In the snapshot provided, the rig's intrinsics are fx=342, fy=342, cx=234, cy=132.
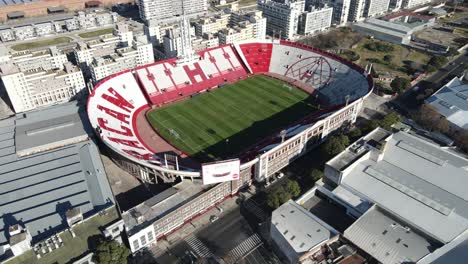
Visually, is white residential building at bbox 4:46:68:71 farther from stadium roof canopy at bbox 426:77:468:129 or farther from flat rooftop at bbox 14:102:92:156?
stadium roof canopy at bbox 426:77:468:129

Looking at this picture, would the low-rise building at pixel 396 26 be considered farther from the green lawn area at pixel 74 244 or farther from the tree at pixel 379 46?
the green lawn area at pixel 74 244

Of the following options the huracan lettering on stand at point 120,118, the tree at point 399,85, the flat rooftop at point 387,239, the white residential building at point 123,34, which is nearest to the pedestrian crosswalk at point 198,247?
the huracan lettering on stand at point 120,118

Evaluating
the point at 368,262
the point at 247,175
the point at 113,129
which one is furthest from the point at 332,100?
the point at 113,129

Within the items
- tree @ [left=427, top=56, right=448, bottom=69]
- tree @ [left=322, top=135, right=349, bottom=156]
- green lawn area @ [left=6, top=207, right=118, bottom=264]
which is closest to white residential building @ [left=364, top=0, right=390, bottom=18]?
tree @ [left=427, top=56, right=448, bottom=69]

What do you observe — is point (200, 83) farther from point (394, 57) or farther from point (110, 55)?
point (394, 57)

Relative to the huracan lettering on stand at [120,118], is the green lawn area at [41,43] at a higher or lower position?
higher

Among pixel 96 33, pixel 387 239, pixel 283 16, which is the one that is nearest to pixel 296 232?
pixel 387 239

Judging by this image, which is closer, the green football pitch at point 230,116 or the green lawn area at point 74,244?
the green lawn area at point 74,244
